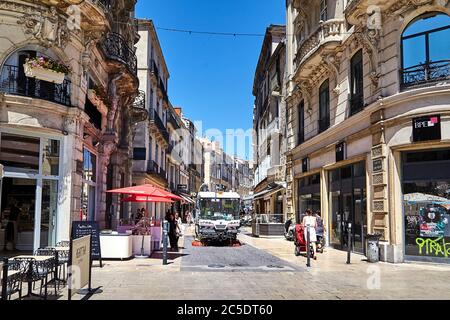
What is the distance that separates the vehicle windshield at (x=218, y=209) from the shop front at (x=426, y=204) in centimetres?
891

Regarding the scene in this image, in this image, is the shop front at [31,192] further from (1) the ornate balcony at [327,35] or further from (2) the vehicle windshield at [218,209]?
(1) the ornate balcony at [327,35]

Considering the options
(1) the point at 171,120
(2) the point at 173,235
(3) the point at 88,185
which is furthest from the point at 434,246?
(1) the point at 171,120

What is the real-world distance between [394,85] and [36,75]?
35.4 feet

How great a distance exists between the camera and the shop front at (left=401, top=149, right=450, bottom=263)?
13.4 m

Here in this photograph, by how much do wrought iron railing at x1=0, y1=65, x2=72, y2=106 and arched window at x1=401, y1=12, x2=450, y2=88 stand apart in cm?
1070

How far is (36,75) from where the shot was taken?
43.7 ft

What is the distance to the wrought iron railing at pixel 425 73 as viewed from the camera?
13.4m

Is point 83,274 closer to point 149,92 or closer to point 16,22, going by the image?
point 16,22

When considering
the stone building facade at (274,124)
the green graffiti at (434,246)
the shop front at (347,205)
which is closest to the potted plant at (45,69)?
the shop front at (347,205)

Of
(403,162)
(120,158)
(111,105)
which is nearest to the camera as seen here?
(403,162)

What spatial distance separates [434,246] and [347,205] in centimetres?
506

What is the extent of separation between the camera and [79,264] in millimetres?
7676
